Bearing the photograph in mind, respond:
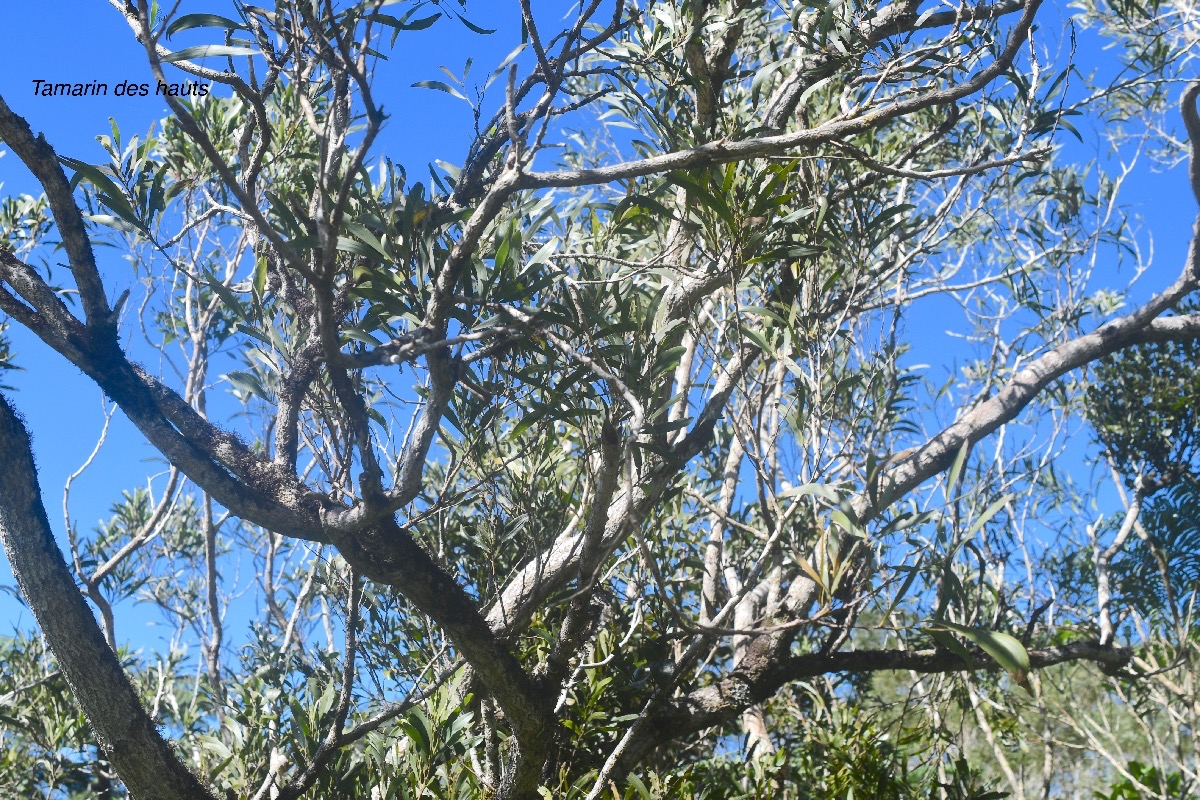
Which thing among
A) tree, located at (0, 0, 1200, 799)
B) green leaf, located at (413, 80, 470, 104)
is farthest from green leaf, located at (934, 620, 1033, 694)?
green leaf, located at (413, 80, 470, 104)

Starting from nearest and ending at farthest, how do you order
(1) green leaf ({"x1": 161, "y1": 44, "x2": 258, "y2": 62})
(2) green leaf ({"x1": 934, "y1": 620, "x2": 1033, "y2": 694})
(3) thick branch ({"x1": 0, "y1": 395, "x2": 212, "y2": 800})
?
1. (2) green leaf ({"x1": 934, "y1": 620, "x2": 1033, "y2": 694})
2. (1) green leaf ({"x1": 161, "y1": 44, "x2": 258, "y2": 62})
3. (3) thick branch ({"x1": 0, "y1": 395, "x2": 212, "y2": 800})

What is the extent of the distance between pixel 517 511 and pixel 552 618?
1.99 feet

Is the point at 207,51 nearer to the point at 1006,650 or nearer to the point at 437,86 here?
the point at 437,86

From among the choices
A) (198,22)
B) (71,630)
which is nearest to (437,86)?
(198,22)

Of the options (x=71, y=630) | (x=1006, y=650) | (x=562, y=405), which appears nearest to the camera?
(x=1006, y=650)

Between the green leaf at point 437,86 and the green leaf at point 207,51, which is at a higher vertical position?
the green leaf at point 437,86

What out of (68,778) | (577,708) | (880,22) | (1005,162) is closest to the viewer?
(1005,162)

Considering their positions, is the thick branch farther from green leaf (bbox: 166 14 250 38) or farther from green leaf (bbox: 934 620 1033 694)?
green leaf (bbox: 934 620 1033 694)

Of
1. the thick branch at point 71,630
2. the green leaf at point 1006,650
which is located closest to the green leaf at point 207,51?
the thick branch at point 71,630

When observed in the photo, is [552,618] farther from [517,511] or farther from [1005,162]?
[1005,162]

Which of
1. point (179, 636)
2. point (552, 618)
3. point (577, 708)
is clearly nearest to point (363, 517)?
point (577, 708)

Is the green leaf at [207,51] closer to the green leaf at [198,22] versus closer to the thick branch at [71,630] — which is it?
the green leaf at [198,22]

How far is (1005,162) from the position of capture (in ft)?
7.19

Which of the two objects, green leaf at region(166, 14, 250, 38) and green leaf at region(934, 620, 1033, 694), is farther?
green leaf at region(166, 14, 250, 38)
